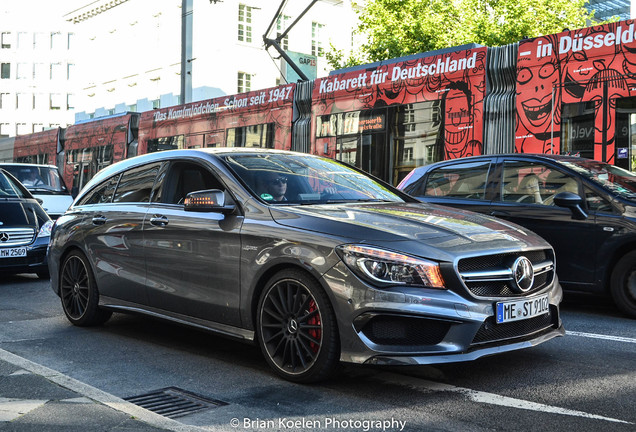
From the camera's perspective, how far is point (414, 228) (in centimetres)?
442

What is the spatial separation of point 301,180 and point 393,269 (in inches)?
57.2

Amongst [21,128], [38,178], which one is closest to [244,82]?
[38,178]

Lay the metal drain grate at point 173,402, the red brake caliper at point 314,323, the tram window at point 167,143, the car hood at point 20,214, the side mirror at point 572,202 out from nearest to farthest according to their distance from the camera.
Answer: the metal drain grate at point 173,402, the red brake caliper at point 314,323, the side mirror at point 572,202, the car hood at point 20,214, the tram window at point 167,143

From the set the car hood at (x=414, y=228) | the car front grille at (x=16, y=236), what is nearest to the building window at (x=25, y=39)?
the car front grille at (x=16, y=236)

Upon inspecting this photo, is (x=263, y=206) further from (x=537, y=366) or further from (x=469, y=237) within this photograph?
(x=537, y=366)

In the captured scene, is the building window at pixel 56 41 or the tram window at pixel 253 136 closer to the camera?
the tram window at pixel 253 136

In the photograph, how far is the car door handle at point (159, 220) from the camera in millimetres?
5547

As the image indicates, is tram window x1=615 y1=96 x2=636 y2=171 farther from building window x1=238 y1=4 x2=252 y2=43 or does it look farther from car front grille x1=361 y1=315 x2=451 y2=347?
building window x1=238 y1=4 x2=252 y2=43

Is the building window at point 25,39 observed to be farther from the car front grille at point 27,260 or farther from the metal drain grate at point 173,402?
the metal drain grate at point 173,402

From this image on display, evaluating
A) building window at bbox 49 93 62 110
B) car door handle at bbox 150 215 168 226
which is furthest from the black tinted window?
building window at bbox 49 93 62 110

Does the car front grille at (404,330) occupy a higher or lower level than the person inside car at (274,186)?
lower

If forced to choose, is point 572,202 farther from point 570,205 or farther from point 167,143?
point 167,143

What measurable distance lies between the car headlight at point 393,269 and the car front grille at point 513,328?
1.11 feet

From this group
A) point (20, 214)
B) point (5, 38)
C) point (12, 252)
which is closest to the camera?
point (12, 252)
